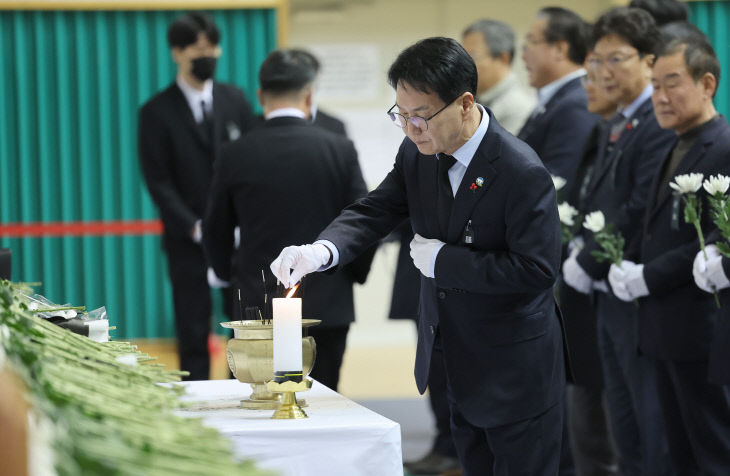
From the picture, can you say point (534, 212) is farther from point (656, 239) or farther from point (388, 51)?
point (388, 51)

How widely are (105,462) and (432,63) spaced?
4.76 feet

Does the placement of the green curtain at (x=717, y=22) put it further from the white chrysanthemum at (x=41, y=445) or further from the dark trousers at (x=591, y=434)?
the white chrysanthemum at (x=41, y=445)

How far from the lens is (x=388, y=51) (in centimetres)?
729

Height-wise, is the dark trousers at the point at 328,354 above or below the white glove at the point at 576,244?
below

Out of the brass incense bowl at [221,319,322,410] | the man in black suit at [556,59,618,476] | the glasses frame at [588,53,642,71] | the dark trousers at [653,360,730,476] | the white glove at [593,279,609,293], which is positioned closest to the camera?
the brass incense bowl at [221,319,322,410]

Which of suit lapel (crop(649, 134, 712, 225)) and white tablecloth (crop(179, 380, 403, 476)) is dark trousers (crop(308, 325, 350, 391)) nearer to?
suit lapel (crop(649, 134, 712, 225))

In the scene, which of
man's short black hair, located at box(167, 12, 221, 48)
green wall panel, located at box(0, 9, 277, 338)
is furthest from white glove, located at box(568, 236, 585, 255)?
green wall panel, located at box(0, 9, 277, 338)

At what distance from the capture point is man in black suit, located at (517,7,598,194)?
402 cm

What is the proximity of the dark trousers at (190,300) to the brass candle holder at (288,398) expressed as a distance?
8.94 feet

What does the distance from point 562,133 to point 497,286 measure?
183cm

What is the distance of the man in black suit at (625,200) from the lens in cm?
343

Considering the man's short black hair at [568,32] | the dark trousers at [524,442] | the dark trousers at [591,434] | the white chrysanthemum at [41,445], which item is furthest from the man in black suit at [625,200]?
the white chrysanthemum at [41,445]

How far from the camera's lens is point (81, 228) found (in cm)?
661

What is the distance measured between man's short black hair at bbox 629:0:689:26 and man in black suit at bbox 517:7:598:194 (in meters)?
0.28
